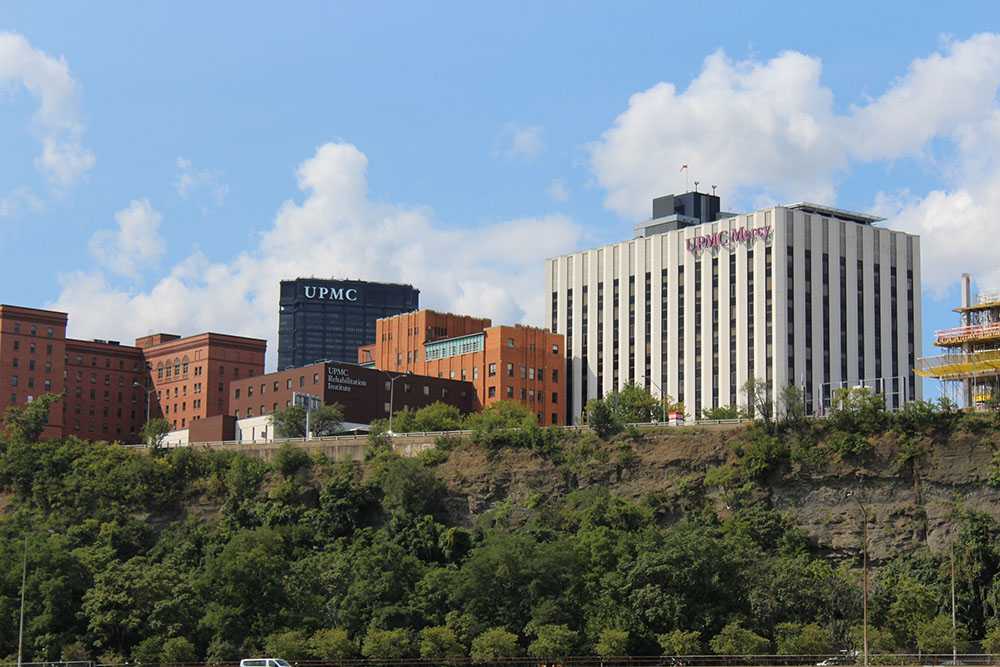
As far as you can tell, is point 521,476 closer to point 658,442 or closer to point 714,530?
point 658,442

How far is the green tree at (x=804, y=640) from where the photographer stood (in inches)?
3907

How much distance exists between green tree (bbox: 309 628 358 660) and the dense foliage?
172 mm

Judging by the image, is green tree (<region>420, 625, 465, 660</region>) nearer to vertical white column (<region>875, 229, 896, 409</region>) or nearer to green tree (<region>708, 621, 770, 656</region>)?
green tree (<region>708, 621, 770, 656</region>)

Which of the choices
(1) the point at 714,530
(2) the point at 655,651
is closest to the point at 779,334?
(1) the point at 714,530

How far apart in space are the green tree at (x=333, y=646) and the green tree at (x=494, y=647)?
902 cm

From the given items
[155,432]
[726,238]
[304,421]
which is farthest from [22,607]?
[726,238]

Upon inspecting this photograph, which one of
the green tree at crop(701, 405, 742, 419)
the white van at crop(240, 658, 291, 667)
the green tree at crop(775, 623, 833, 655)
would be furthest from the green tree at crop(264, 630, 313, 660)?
the green tree at crop(701, 405, 742, 419)

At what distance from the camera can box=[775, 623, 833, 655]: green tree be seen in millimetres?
99250

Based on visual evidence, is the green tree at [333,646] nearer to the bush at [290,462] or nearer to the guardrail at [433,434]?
the bush at [290,462]

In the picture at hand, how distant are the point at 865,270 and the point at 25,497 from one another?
351ft

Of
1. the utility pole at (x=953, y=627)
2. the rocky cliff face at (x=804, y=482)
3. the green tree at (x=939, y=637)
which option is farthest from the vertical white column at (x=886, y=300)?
the green tree at (x=939, y=637)

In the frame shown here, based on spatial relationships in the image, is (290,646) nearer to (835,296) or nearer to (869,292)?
(835,296)

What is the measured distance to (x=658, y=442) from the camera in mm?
130625

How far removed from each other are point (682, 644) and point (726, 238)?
97819mm
